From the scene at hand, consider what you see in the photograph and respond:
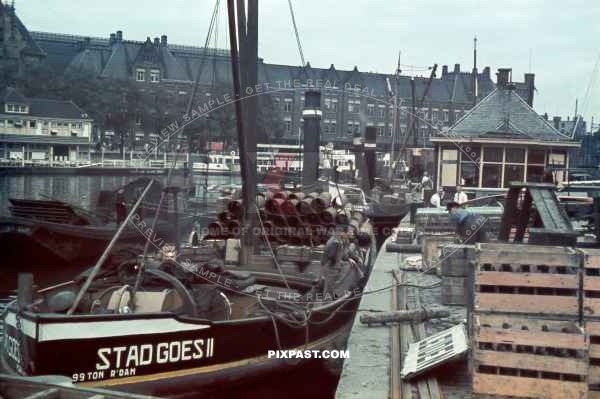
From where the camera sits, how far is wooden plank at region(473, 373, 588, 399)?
5238mm

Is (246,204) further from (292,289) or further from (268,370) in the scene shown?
(268,370)

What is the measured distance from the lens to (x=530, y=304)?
566 centimetres

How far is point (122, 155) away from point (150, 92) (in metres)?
9.64

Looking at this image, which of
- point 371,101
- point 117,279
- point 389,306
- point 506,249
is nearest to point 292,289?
point 389,306

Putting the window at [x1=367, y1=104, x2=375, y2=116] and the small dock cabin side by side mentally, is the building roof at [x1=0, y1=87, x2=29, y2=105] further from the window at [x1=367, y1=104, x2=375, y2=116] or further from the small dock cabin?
the window at [x1=367, y1=104, x2=375, y2=116]

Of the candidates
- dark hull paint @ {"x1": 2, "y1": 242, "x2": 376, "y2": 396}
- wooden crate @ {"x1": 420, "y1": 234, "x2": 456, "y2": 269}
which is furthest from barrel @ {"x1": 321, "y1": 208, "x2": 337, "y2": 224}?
dark hull paint @ {"x1": 2, "y1": 242, "x2": 376, "y2": 396}

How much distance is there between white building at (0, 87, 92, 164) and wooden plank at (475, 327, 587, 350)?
29597 millimetres

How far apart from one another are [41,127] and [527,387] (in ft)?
105

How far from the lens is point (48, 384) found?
12.3 feet

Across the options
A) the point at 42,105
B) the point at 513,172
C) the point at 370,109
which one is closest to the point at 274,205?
the point at 513,172

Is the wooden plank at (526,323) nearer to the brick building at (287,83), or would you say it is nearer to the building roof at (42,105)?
the building roof at (42,105)

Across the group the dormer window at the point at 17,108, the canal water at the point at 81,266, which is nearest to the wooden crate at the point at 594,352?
the canal water at the point at 81,266

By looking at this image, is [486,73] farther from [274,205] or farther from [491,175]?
[274,205]

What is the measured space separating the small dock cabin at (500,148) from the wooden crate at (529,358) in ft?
35.5
